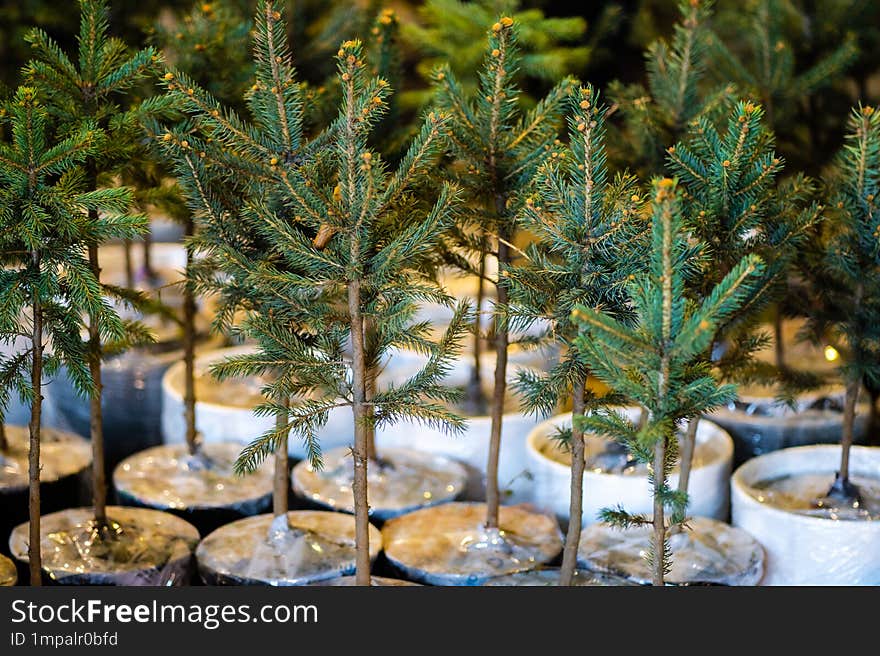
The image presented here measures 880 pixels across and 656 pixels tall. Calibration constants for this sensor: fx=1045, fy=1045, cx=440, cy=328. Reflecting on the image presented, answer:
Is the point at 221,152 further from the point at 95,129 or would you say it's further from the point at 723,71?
the point at 723,71

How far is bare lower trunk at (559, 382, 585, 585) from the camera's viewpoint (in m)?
2.35

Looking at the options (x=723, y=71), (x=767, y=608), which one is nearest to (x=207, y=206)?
(x=767, y=608)

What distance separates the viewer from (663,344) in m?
1.89

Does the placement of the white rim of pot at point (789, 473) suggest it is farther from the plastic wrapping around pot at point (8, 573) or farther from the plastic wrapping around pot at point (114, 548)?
the plastic wrapping around pot at point (8, 573)

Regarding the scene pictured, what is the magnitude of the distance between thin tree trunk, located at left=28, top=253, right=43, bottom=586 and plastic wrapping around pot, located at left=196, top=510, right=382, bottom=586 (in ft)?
1.65

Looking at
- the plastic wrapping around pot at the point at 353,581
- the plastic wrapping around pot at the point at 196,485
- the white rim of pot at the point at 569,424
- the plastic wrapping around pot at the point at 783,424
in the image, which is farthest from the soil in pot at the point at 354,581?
the plastic wrapping around pot at the point at 783,424

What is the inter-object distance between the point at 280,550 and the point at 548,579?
2.37ft

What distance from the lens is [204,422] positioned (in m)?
3.65

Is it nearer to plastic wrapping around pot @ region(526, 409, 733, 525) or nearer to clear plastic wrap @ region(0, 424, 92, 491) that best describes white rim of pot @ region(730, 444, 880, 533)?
plastic wrapping around pot @ region(526, 409, 733, 525)

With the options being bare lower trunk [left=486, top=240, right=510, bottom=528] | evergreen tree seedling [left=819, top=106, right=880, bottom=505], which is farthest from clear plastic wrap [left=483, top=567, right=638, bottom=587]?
evergreen tree seedling [left=819, top=106, right=880, bottom=505]

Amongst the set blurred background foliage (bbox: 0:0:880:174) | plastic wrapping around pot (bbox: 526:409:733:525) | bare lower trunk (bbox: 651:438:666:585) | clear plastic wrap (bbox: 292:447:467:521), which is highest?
blurred background foliage (bbox: 0:0:880:174)

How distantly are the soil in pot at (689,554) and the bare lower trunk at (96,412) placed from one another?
4.31 feet

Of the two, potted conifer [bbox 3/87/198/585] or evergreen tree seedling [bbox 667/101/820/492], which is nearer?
potted conifer [bbox 3/87/198/585]

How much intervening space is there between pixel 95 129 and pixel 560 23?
188 cm
